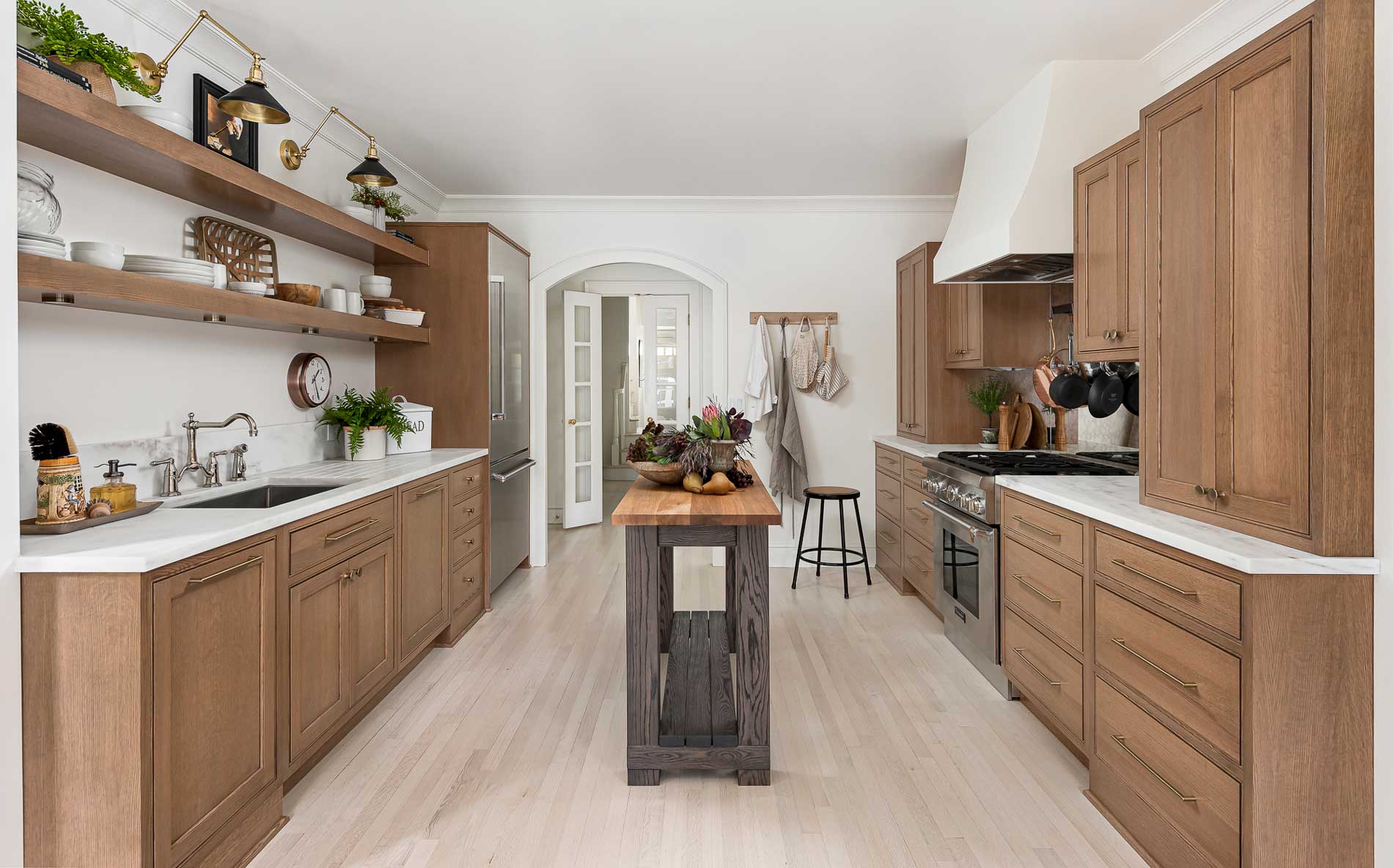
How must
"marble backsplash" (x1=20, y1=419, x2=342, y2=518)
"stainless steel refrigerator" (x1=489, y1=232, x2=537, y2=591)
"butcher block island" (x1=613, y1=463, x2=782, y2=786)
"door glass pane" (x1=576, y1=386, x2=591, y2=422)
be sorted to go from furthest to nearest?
"door glass pane" (x1=576, y1=386, x2=591, y2=422) < "stainless steel refrigerator" (x1=489, y1=232, x2=537, y2=591) < "butcher block island" (x1=613, y1=463, x2=782, y2=786) < "marble backsplash" (x1=20, y1=419, x2=342, y2=518)

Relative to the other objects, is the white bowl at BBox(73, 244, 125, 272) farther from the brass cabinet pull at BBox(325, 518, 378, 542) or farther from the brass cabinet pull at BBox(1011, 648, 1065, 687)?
the brass cabinet pull at BBox(1011, 648, 1065, 687)

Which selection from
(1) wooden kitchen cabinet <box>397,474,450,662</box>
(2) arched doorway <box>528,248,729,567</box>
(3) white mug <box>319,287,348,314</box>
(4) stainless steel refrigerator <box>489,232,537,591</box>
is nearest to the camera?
(1) wooden kitchen cabinet <box>397,474,450,662</box>

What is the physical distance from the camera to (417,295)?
13.9 feet

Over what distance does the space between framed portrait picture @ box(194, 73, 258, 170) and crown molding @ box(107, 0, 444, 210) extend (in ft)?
0.39

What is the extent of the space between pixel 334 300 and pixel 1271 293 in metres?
3.33

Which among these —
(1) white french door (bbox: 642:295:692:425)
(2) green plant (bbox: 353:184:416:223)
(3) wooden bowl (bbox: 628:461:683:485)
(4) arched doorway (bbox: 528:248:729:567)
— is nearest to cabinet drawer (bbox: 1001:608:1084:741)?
(3) wooden bowl (bbox: 628:461:683:485)

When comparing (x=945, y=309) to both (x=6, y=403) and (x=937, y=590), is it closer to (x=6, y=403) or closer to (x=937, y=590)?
(x=937, y=590)

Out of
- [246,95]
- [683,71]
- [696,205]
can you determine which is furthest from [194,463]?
[696,205]

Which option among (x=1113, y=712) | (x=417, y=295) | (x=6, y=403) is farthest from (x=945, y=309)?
(x=6, y=403)

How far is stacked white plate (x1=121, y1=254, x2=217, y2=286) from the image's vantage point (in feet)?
6.89

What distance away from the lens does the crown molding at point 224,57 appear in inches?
97.3

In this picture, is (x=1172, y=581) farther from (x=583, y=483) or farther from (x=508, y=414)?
(x=583, y=483)

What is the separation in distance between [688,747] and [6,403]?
200 centimetres

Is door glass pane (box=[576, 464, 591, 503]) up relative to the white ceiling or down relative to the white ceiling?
down
